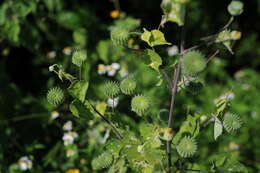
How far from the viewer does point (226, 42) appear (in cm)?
142

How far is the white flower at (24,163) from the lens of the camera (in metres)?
2.04

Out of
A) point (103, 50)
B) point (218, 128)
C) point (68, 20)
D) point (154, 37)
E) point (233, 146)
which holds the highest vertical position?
point (68, 20)

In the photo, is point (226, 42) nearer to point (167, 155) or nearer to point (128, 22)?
point (167, 155)

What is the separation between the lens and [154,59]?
1.35 m

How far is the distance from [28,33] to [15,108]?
47cm

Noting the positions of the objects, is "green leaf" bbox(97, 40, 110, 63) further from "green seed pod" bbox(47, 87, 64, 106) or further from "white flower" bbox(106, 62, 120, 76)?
"green seed pod" bbox(47, 87, 64, 106)

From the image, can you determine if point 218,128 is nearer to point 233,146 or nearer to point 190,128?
point 190,128

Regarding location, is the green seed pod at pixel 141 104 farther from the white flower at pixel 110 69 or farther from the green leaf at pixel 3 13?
the green leaf at pixel 3 13

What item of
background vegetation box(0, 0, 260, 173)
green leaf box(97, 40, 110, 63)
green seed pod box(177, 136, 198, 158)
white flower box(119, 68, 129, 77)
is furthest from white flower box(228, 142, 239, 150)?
green seed pod box(177, 136, 198, 158)

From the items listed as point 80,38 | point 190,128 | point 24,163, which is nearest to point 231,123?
point 190,128

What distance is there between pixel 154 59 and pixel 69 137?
0.94 m

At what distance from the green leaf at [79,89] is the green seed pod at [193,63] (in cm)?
33

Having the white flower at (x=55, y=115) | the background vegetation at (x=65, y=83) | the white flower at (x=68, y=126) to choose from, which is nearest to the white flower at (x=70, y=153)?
the background vegetation at (x=65, y=83)

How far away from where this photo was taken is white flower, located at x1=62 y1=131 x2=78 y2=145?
2.10 m
